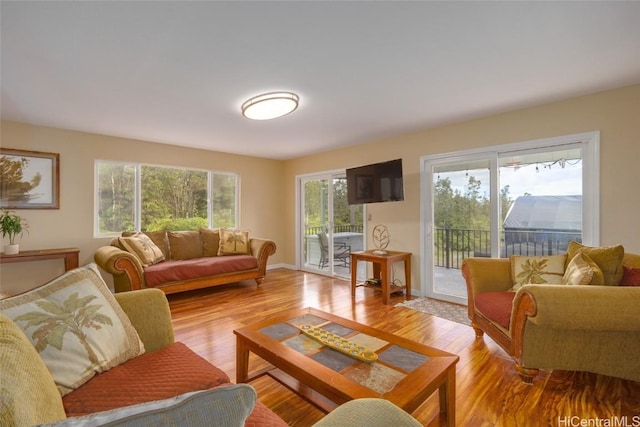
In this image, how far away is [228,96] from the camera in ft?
8.88

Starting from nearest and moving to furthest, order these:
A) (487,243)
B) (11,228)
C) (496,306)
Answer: (496,306) < (11,228) < (487,243)

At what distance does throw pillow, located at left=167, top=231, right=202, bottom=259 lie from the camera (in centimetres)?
432

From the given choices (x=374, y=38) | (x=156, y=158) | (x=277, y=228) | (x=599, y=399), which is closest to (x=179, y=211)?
(x=156, y=158)

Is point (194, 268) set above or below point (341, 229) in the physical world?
below

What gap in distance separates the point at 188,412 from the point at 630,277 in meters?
2.66

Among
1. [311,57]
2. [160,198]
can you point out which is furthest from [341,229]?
[311,57]

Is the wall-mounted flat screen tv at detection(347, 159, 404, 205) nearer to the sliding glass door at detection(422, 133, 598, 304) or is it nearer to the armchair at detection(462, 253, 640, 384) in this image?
the sliding glass door at detection(422, 133, 598, 304)

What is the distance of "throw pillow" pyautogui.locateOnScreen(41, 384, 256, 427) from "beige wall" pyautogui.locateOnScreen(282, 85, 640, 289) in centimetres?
349

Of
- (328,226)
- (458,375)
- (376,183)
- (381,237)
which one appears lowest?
(458,375)

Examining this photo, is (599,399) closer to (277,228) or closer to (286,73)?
(286,73)

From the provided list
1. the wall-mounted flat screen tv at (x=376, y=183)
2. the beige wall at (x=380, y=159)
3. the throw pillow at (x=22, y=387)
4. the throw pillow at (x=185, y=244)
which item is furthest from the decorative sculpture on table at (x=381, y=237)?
the throw pillow at (x=22, y=387)

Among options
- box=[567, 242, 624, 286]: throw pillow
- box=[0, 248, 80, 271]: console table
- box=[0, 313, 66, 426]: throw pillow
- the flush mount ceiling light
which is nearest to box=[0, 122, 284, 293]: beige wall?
box=[0, 248, 80, 271]: console table

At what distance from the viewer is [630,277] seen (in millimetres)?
1920

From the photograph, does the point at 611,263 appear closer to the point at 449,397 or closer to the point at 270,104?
the point at 449,397
